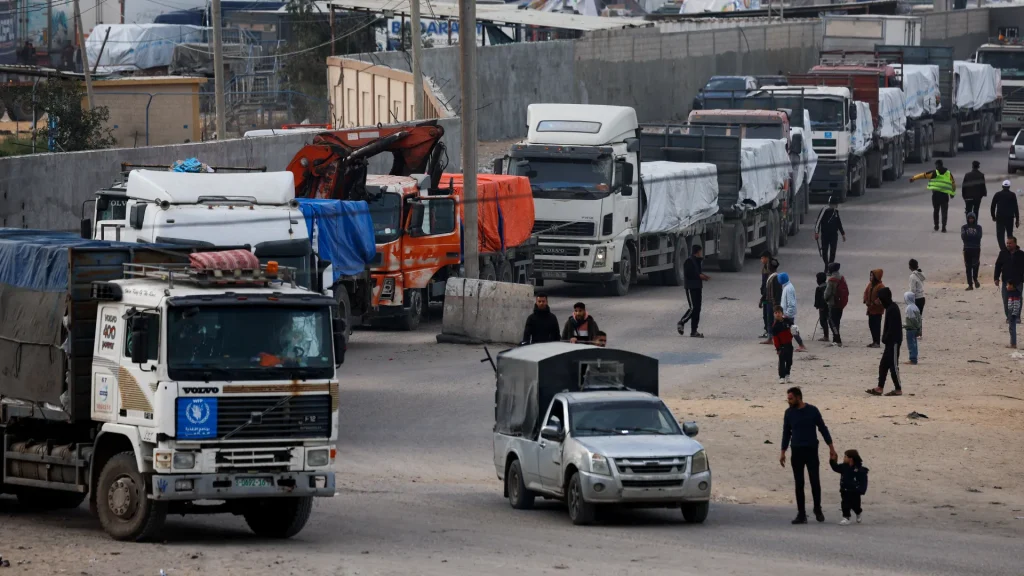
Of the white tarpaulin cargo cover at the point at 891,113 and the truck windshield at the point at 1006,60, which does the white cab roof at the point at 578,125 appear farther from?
the truck windshield at the point at 1006,60

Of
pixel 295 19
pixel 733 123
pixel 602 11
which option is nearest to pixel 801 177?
pixel 733 123

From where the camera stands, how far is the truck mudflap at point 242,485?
12672 mm

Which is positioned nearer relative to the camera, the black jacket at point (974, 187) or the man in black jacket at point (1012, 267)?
the man in black jacket at point (1012, 267)

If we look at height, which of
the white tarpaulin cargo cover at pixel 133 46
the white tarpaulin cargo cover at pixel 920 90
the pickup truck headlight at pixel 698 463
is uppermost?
the white tarpaulin cargo cover at pixel 133 46

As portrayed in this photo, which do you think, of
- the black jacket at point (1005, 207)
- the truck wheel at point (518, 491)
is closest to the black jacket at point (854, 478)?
the truck wheel at point (518, 491)

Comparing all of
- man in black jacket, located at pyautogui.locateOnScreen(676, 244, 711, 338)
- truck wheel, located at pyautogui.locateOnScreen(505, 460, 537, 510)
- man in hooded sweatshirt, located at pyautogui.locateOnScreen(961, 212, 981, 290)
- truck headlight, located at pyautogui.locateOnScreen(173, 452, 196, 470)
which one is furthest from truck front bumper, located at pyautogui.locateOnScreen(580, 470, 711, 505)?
man in hooded sweatshirt, located at pyautogui.locateOnScreen(961, 212, 981, 290)

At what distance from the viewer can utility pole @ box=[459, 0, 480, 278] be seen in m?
26.6

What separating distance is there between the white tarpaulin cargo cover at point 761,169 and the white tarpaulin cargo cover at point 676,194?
1.23 m

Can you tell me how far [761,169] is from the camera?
36.1m

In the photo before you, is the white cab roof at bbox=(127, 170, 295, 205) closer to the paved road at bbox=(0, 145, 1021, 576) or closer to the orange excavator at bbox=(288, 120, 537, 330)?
the paved road at bbox=(0, 145, 1021, 576)

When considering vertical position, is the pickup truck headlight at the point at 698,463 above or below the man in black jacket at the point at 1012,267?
below

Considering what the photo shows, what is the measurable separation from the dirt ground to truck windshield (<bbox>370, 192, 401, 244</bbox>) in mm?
5949

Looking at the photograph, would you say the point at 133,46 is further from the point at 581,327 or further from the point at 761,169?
the point at 581,327

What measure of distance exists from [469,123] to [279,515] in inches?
539
